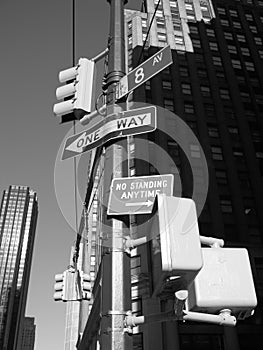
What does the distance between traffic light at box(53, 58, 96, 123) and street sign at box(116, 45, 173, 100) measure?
45cm

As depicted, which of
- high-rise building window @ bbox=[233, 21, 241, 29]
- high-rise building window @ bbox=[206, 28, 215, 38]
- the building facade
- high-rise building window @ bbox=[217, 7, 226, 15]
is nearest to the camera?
the building facade

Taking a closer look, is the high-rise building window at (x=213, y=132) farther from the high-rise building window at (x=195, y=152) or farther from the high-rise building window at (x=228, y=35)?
the high-rise building window at (x=228, y=35)

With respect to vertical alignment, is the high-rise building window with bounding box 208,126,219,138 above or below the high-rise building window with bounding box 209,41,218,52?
below

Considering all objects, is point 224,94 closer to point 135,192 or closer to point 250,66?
point 250,66

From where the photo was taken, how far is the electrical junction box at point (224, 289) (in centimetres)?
256

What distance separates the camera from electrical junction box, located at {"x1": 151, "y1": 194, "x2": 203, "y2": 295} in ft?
7.63

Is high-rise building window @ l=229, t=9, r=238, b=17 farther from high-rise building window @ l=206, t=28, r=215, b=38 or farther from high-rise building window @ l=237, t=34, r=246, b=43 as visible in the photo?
high-rise building window @ l=206, t=28, r=215, b=38

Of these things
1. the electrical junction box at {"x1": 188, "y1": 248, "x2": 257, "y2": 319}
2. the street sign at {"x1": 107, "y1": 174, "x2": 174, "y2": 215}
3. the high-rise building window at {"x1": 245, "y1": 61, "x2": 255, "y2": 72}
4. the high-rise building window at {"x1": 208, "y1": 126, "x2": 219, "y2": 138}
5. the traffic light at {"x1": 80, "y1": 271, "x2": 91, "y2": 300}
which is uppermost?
the high-rise building window at {"x1": 245, "y1": 61, "x2": 255, "y2": 72}

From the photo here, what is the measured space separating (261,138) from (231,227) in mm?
13330

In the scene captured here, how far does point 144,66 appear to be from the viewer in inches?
183

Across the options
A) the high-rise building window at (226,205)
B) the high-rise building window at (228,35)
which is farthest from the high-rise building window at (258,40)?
the high-rise building window at (226,205)

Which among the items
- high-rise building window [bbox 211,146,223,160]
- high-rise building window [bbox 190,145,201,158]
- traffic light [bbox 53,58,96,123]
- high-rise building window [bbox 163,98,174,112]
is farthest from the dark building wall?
traffic light [bbox 53,58,96,123]

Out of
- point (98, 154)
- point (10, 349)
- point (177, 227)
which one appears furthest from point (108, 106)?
point (10, 349)

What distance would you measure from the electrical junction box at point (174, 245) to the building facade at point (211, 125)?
67.8 feet
